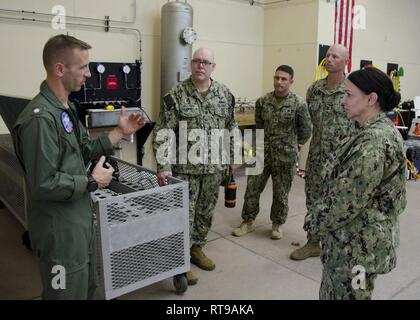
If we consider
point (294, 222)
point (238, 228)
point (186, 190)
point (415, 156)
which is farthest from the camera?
point (415, 156)

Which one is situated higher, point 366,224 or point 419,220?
point 366,224

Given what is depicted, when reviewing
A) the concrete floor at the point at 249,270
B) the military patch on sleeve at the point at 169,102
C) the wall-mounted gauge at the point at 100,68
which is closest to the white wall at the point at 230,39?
the wall-mounted gauge at the point at 100,68

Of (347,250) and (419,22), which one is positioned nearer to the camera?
(347,250)

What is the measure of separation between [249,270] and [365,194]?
5.79 feet

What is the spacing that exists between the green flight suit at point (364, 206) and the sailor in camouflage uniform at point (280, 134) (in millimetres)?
1823

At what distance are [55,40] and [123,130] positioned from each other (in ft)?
1.74

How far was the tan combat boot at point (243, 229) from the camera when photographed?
12.2ft

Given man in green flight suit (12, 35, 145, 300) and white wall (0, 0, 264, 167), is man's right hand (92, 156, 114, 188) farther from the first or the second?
white wall (0, 0, 264, 167)

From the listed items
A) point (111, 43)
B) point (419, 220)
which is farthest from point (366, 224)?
point (111, 43)

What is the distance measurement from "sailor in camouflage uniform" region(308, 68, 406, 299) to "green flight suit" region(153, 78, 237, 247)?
4.32ft
